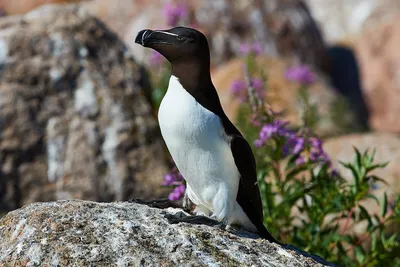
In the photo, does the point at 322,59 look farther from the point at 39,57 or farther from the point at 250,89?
the point at 250,89

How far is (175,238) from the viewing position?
12.9ft

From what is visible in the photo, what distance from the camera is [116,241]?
3.81 metres

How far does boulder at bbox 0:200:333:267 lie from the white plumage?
186mm

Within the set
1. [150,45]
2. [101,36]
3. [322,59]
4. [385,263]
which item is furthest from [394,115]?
[150,45]

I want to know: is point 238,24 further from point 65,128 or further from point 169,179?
point 169,179

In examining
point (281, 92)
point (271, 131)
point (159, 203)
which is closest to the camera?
point (159, 203)

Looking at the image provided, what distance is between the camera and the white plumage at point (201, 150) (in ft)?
13.4

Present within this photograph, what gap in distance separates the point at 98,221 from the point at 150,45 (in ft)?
3.04

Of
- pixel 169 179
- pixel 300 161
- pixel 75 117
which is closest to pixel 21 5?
pixel 75 117

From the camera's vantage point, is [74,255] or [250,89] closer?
[74,255]

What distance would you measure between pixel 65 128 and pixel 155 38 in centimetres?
450

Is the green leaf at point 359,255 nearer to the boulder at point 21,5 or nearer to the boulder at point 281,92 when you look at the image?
the boulder at point 281,92

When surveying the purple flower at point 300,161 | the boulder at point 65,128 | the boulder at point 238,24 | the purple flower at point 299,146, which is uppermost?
the boulder at point 238,24

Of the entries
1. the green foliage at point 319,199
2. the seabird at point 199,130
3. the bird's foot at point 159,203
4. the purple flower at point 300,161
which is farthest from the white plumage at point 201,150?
the purple flower at point 300,161
